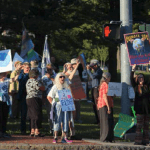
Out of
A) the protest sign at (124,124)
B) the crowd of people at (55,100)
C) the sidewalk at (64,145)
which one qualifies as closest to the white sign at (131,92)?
the protest sign at (124,124)

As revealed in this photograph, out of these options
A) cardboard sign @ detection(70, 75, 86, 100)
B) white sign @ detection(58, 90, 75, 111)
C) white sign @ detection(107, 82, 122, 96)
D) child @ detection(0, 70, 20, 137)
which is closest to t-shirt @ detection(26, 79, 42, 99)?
child @ detection(0, 70, 20, 137)

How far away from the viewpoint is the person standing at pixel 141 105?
1121 centimetres

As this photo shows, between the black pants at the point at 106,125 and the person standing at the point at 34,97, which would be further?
the person standing at the point at 34,97

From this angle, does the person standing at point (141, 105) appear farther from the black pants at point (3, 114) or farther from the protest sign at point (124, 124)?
the black pants at point (3, 114)

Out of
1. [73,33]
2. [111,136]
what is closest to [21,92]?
[111,136]

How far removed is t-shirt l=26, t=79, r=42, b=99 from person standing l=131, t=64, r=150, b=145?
7.60 ft

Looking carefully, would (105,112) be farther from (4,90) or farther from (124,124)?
(4,90)

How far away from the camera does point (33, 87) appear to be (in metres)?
12.1

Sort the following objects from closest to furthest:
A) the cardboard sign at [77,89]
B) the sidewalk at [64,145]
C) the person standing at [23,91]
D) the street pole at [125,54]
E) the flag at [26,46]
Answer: the sidewalk at [64,145], the street pole at [125,54], the person standing at [23,91], the cardboard sign at [77,89], the flag at [26,46]

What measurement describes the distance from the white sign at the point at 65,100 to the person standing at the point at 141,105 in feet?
4.85

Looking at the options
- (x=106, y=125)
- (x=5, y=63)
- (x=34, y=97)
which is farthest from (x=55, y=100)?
(x=5, y=63)

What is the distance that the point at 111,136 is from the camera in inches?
456

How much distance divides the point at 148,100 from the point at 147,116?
0.37m

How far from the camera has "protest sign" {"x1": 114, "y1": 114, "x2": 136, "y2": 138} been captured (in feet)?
40.4
